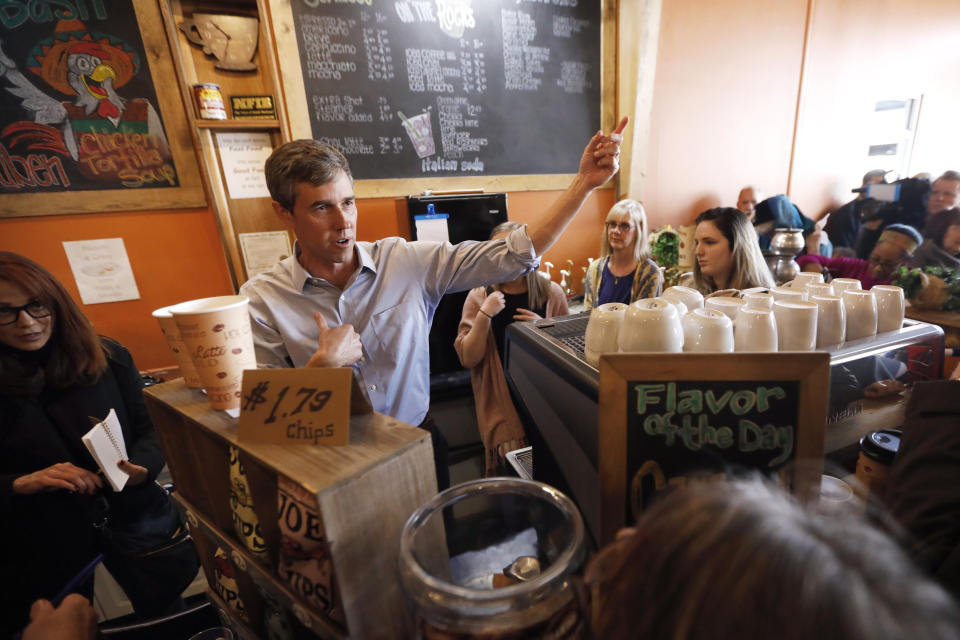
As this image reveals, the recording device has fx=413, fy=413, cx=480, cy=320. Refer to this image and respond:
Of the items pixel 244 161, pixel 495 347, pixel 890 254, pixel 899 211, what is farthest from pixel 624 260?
pixel 899 211

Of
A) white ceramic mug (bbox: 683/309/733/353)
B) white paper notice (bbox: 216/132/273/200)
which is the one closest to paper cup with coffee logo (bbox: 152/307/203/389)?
white ceramic mug (bbox: 683/309/733/353)

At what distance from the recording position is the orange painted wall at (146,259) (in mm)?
2229

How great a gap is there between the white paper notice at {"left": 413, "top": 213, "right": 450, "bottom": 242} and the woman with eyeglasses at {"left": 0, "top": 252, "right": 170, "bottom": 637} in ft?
5.68

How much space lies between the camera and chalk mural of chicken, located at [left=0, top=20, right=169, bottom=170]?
2061 millimetres

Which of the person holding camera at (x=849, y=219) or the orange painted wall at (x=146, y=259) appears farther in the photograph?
the person holding camera at (x=849, y=219)

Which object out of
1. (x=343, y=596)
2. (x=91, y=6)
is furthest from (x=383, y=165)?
(x=343, y=596)

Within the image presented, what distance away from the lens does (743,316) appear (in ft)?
2.49

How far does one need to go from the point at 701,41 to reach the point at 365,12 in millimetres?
2750

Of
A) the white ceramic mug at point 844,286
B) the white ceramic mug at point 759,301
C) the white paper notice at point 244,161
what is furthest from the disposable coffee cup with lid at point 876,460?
the white paper notice at point 244,161

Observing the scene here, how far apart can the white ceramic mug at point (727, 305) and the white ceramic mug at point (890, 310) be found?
0.34m

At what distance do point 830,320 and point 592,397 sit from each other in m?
0.57

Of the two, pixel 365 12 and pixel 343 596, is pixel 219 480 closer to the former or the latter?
pixel 343 596

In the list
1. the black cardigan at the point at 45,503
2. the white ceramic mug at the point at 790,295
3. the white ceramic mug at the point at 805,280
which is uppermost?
the white ceramic mug at the point at 790,295

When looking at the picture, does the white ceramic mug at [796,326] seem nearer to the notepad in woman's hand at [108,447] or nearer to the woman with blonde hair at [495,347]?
the woman with blonde hair at [495,347]
